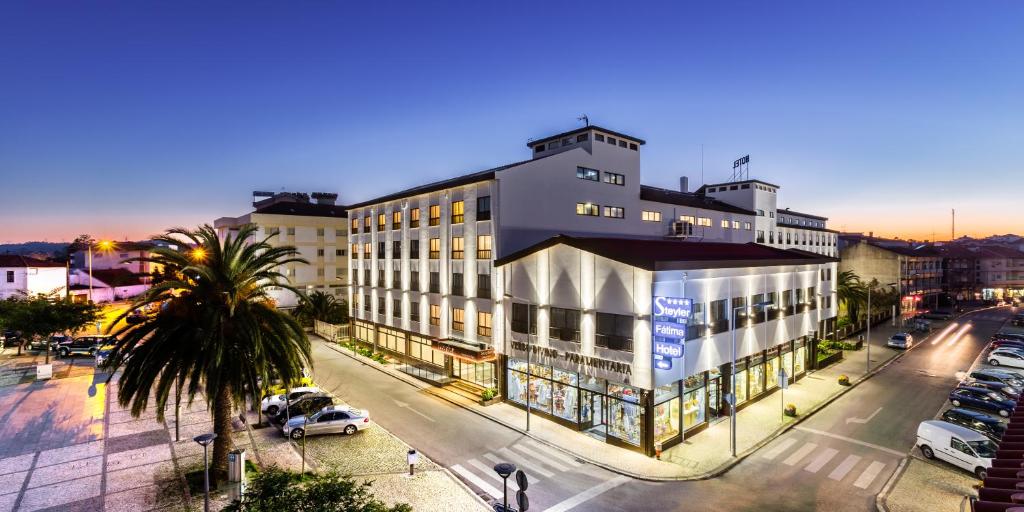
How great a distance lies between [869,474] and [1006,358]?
110ft

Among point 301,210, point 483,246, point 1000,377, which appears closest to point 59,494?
point 483,246

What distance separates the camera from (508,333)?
32.3 meters

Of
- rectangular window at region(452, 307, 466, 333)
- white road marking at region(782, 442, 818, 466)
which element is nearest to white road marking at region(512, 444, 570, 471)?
white road marking at region(782, 442, 818, 466)

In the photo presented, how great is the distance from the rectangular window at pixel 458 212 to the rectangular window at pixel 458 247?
1465 millimetres

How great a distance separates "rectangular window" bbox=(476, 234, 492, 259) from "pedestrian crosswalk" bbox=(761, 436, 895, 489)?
843 inches

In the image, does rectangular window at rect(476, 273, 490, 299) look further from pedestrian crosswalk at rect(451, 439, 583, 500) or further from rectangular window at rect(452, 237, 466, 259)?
pedestrian crosswalk at rect(451, 439, 583, 500)

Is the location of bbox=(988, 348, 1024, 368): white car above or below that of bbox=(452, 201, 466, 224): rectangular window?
below

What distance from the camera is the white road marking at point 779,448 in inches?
959

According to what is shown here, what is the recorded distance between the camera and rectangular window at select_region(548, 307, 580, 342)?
27750 millimetres

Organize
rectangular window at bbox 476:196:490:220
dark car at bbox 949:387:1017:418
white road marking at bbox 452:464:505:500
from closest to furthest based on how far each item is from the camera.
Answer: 1. white road marking at bbox 452:464:505:500
2. dark car at bbox 949:387:1017:418
3. rectangular window at bbox 476:196:490:220

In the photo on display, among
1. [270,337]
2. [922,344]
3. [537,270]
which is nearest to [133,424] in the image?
[270,337]

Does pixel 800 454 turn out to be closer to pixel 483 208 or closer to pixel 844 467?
pixel 844 467

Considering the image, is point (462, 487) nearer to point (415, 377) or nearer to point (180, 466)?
point (180, 466)

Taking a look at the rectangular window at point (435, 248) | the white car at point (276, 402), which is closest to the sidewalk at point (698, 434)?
the white car at point (276, 402)
